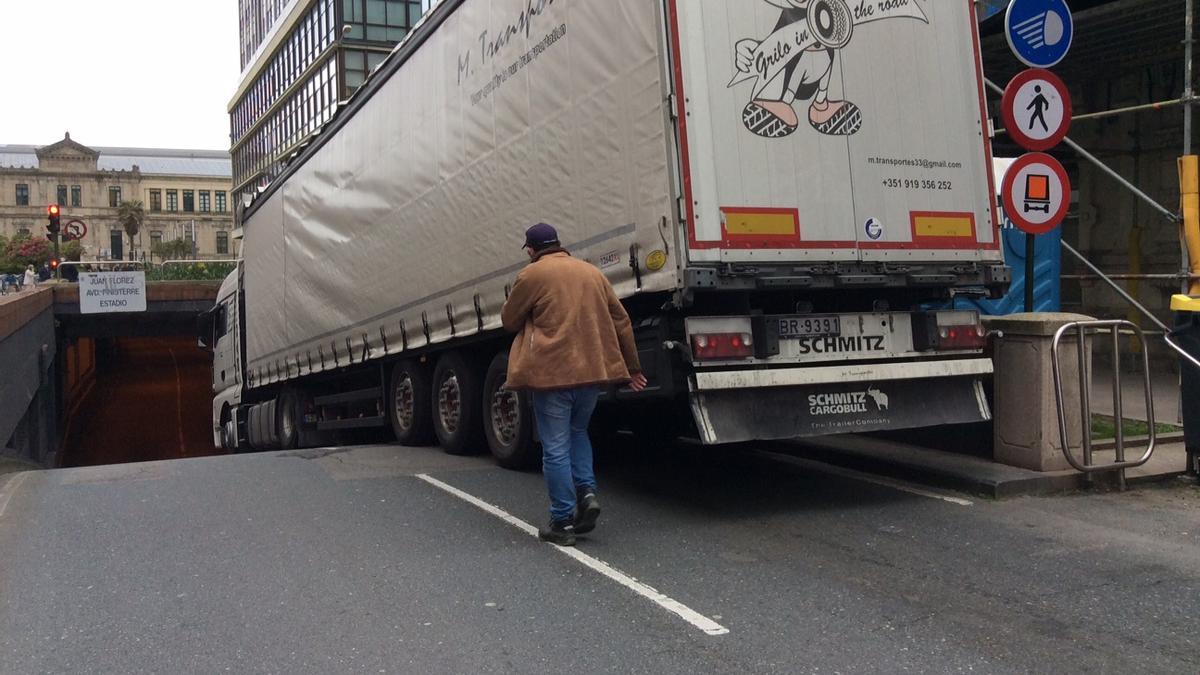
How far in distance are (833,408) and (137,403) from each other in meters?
42.1

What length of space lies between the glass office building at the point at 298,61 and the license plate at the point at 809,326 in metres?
31.7

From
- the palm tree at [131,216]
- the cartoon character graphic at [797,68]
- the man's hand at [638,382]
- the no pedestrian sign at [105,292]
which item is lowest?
the man's hand at [638,382]

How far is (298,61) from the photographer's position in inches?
2003

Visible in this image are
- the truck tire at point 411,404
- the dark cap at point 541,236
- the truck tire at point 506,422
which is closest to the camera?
the dark cap at point 541,236

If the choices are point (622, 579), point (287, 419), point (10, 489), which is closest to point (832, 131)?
point (622, 579)

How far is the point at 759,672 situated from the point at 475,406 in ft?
17.1

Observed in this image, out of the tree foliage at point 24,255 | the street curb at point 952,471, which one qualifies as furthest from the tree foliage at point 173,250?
the street curb at point 952,471

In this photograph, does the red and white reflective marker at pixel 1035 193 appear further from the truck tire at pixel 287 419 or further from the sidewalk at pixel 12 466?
the truck tire at pixel 287 419

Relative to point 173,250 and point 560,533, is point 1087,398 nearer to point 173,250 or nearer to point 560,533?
point 560,533

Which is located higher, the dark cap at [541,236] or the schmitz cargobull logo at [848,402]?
the dark cap at [541,236]

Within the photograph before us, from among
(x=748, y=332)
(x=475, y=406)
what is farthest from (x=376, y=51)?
(x=748, y=332)

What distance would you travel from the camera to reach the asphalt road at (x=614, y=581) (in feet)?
12.6

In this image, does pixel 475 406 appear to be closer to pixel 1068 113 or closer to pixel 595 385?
pixel 595 385

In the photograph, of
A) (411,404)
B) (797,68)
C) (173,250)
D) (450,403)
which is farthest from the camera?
(173,250)
